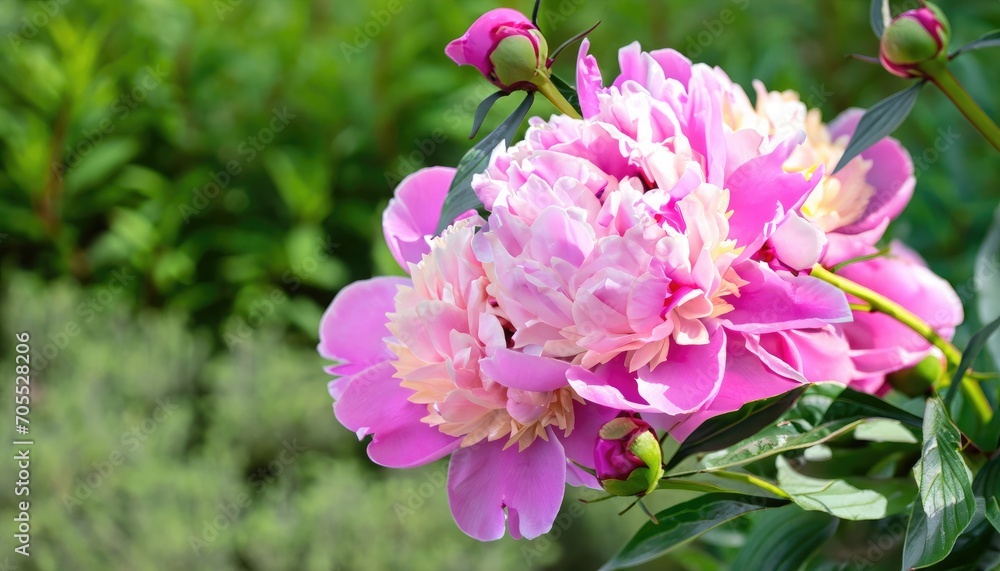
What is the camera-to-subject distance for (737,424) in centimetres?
28

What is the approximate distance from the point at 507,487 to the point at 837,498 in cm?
12

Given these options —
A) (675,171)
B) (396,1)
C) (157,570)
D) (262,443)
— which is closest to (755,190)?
(675,171)

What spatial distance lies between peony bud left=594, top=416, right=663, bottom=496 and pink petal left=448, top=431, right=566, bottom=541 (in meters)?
0.02

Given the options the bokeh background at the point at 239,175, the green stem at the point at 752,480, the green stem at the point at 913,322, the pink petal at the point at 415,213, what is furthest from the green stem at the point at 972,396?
the bokeh background at the point at 239,175

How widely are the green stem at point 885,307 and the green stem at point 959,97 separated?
59 millimetres

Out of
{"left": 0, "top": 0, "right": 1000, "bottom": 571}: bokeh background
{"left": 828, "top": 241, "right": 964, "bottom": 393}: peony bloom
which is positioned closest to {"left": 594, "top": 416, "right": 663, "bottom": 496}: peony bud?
{"left": 828, "top": 241, "right": 964, "bottom": 393}: peony bloom

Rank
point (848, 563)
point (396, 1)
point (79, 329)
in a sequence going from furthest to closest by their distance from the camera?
1. point (396, 1)
2. point (79, 329)
3. point (848, 563)

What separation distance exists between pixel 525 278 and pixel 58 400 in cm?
112

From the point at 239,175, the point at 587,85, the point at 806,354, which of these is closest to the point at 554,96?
the point at 587,85

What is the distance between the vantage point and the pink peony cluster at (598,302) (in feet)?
0.83

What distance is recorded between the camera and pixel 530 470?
0.27 meters

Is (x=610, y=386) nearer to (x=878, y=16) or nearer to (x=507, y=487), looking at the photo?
(x=507, y=487)

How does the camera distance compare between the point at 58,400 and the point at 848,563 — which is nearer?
the point at 848,563

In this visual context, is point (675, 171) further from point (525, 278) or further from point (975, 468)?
point (975, 468)
